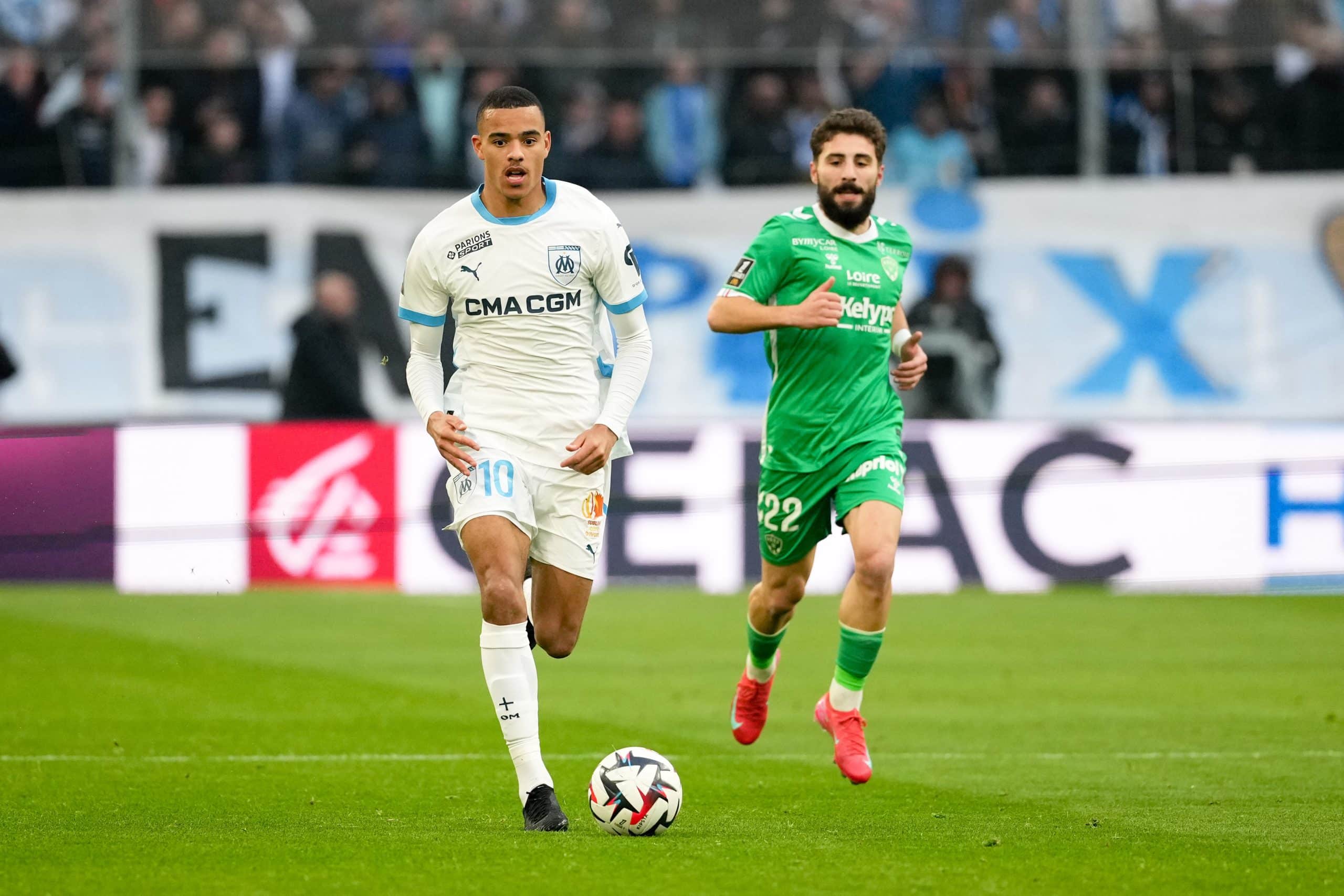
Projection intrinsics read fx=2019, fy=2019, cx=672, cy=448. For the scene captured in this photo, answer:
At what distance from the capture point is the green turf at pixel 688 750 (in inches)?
232

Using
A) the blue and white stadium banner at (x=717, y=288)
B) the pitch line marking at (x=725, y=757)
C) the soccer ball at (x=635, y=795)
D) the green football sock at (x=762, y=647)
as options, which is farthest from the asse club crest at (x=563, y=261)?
the blue and white stadium banner at (x=717, y=288)

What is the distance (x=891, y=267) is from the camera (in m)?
7.68

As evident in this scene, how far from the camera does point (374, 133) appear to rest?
17.0 metres

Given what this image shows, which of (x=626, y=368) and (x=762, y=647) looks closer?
(x=626, y=368)

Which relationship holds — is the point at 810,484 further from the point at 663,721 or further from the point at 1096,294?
the point at 1096,294

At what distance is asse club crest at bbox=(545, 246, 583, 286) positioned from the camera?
6.84 metres

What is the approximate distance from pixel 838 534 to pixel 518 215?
8.72m

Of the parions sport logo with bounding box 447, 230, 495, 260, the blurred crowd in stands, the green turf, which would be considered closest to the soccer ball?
the green turf

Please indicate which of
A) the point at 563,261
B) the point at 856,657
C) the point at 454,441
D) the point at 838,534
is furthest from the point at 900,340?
the point at 838,534

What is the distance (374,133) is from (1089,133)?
6018 mm

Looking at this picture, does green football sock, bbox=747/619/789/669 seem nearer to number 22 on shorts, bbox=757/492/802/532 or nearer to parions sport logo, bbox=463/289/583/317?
number 22 on shorts, bbox=757/492/802/532

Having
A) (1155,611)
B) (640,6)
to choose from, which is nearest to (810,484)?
(1155,611)

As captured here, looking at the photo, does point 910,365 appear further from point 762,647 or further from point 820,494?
point 762,647

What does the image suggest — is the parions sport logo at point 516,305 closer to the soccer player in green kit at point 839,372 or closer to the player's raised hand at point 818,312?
the soccer player in green kit at point 839,372
